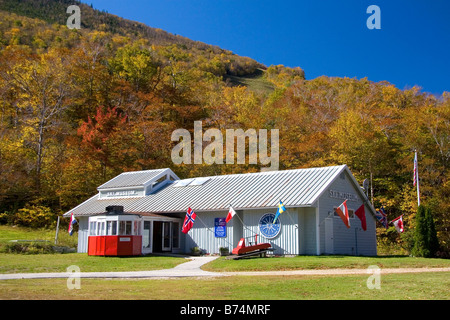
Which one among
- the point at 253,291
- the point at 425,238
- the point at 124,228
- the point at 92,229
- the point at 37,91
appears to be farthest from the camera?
the point at 37,91

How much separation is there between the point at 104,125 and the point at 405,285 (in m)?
40.2

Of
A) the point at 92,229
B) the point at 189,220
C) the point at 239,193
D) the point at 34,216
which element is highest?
the point at 239,193

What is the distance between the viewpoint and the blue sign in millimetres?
27750

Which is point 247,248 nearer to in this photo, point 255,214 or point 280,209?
point 280,209

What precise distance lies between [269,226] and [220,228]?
3.32m

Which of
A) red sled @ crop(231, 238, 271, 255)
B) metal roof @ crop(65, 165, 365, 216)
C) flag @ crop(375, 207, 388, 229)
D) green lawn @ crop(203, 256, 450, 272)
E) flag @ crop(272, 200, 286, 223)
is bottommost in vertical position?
green lawn @ crop(203, 256, 450, 272)

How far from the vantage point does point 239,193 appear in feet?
95.4

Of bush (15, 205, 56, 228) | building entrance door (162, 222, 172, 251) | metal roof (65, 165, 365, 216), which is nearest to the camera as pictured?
metal roof (65, 165, 365, 216)

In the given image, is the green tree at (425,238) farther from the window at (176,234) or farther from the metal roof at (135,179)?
the metal roof at (135,179)

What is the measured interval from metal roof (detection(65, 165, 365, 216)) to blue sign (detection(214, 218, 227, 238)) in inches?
40.2

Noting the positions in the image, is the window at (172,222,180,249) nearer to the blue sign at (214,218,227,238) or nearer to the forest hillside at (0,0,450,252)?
the blue sign at (214,218,227,238)

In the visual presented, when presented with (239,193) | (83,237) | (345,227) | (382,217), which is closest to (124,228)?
(83,237)

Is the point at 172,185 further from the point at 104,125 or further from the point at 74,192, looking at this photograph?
the point at 104,125

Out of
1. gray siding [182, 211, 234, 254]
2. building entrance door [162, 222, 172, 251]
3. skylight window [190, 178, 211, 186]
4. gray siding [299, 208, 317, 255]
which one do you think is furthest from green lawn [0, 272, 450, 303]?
skylight window [190, 178, 211, 186]
